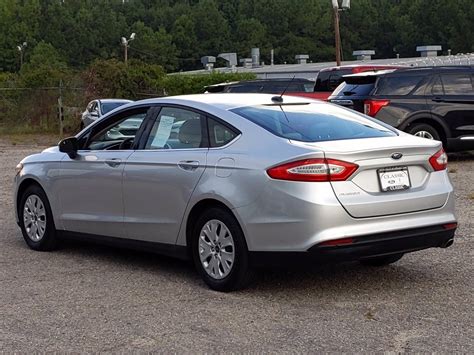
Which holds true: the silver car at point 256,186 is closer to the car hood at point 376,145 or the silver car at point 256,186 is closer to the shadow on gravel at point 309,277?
the car hood at point 376,145

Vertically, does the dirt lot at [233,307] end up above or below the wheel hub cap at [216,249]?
below

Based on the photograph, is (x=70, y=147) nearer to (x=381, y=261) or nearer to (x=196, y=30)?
(x=381, y=261)

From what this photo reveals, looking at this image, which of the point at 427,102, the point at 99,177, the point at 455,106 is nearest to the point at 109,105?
the point at 427,102

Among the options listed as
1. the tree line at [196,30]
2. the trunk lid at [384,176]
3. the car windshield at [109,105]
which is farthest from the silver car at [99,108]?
the tree line at [196,30]

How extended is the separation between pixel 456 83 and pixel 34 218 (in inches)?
382

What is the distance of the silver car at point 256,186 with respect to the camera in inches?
246

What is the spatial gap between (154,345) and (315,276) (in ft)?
7.09

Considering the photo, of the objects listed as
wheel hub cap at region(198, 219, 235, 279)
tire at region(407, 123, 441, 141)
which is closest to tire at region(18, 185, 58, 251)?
wheel hub cap at region(198, 219, 235, 279)

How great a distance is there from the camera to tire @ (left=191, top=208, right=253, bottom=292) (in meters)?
6.57

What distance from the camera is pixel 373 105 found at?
1583 cm

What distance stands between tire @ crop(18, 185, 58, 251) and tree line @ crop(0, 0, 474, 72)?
8504 cm

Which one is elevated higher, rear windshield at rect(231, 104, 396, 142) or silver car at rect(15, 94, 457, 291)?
rear windshield at rect(231, 104, 396, 142)

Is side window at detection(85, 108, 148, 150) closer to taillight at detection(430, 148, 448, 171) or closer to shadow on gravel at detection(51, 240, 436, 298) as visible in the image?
shadow on gravel at detection(51, 240, 436, 298)

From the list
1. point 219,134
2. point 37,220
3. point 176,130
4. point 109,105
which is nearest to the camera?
point 219,134
